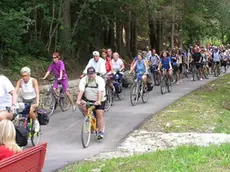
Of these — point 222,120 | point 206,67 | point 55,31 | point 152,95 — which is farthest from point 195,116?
point 206,67

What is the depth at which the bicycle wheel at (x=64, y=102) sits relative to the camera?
14.2 m

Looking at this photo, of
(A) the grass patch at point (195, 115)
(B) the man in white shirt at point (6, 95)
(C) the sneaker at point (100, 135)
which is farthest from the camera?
(A) the grass patch at point (195, 115)

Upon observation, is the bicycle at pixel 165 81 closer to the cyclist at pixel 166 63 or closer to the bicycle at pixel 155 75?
the cyclist at pixel 166 63

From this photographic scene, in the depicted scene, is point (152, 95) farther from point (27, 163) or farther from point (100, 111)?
point (27, 163)

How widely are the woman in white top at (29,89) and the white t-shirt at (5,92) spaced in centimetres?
87

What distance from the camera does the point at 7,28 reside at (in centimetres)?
1773

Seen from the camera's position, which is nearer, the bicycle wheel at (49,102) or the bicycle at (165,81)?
the bicycle wheel at (49,102)

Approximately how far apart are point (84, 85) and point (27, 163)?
5.37 meters

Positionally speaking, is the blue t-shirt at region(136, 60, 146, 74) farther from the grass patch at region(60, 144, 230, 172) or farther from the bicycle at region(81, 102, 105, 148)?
the grass patch at region(60, 144, 230, 172)

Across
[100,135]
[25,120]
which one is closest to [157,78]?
[100,135]

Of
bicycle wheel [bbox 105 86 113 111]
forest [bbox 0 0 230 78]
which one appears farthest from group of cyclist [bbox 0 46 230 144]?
forest [bbox 0 0 230 78]

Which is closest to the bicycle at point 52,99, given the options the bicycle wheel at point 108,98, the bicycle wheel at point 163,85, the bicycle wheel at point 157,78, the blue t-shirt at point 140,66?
the bicycle wheel at point 108,98

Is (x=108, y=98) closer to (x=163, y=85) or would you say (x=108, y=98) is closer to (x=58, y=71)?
(x=58, y=71)

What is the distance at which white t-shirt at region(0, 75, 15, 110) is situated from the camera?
840 cm
